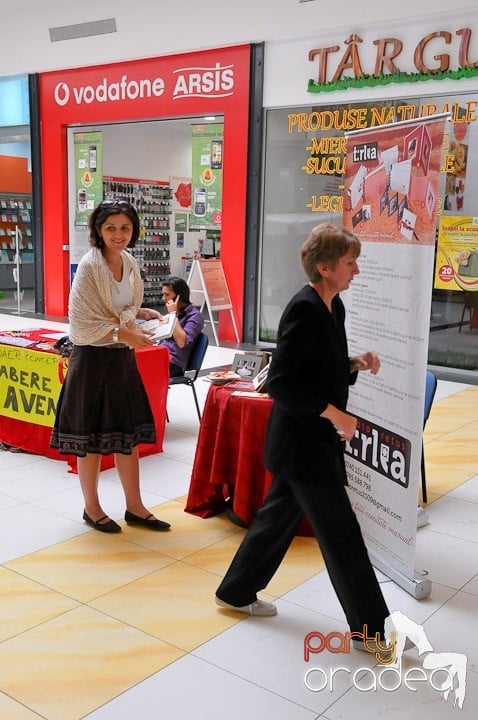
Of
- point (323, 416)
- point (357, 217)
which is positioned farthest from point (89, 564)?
point (357, 217)

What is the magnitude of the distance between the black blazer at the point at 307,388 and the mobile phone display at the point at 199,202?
793 centimetres

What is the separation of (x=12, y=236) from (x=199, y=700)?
1335 centimetres

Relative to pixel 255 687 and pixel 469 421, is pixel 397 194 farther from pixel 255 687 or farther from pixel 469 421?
pixel 469 421

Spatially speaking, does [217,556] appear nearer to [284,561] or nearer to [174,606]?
[284,561]

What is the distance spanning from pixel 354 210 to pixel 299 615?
1.75 meters

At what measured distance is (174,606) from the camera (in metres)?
2.96

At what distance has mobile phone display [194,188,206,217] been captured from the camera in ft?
33.4

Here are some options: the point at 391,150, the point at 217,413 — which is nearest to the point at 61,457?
the point at 217,413

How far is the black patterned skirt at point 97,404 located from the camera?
11.6ft

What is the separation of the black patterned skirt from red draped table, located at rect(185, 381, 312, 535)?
404mm

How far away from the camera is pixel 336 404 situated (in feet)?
8.25

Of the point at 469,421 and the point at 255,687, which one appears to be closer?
the point at 255,687

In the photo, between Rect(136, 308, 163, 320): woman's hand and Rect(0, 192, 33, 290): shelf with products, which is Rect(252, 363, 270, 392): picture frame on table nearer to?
Rect(136, 308, 163, 320): woman's hand

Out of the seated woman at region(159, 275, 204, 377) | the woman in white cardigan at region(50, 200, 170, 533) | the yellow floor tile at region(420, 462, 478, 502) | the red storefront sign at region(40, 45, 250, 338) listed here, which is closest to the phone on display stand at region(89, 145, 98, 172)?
the red storefront sign at region(40, 45, 250, 338)
